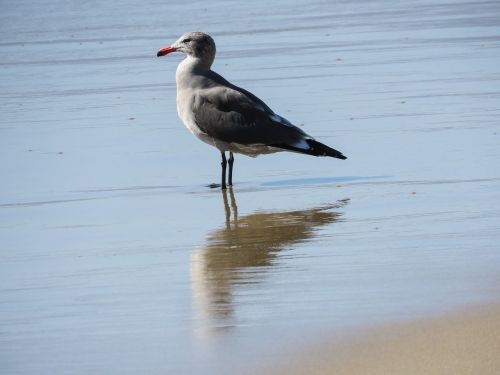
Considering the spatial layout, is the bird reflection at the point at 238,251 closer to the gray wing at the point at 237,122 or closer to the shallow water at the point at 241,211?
the shallow water at the point at 241,211

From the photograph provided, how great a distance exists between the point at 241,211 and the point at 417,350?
3413mm

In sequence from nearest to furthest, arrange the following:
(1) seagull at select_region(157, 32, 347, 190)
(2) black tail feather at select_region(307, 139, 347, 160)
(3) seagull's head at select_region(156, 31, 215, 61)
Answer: (2) black tail feather at select_region(307, 139, 347, 160), (1) seagull at select_region(157, 32, 347, 190), (3) seagull's head at select_region(156, 31, 215, 61)

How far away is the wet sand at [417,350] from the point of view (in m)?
4.56

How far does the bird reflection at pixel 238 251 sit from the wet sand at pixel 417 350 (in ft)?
2.03

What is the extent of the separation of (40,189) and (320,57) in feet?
24.6

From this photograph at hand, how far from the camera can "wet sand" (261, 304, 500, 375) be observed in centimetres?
456

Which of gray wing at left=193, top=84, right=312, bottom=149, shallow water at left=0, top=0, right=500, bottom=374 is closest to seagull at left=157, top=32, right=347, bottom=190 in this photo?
gray wing at left=193, top=84, right=312, bottom=149

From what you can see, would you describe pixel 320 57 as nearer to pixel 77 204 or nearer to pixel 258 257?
pixel 77 204

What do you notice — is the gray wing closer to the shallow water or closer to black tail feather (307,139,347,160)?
black tail feather (307,139,347,160)

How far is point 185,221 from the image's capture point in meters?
7.80

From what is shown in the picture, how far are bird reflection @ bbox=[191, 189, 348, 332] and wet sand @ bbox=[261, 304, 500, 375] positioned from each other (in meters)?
0.62

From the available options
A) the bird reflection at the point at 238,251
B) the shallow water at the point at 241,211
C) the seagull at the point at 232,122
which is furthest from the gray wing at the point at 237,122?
the bird reflection at the point at 238,251

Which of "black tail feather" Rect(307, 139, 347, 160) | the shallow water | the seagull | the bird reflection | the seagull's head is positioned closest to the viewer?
the shallow water

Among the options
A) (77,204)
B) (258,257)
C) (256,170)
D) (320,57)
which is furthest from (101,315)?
(320,57)
